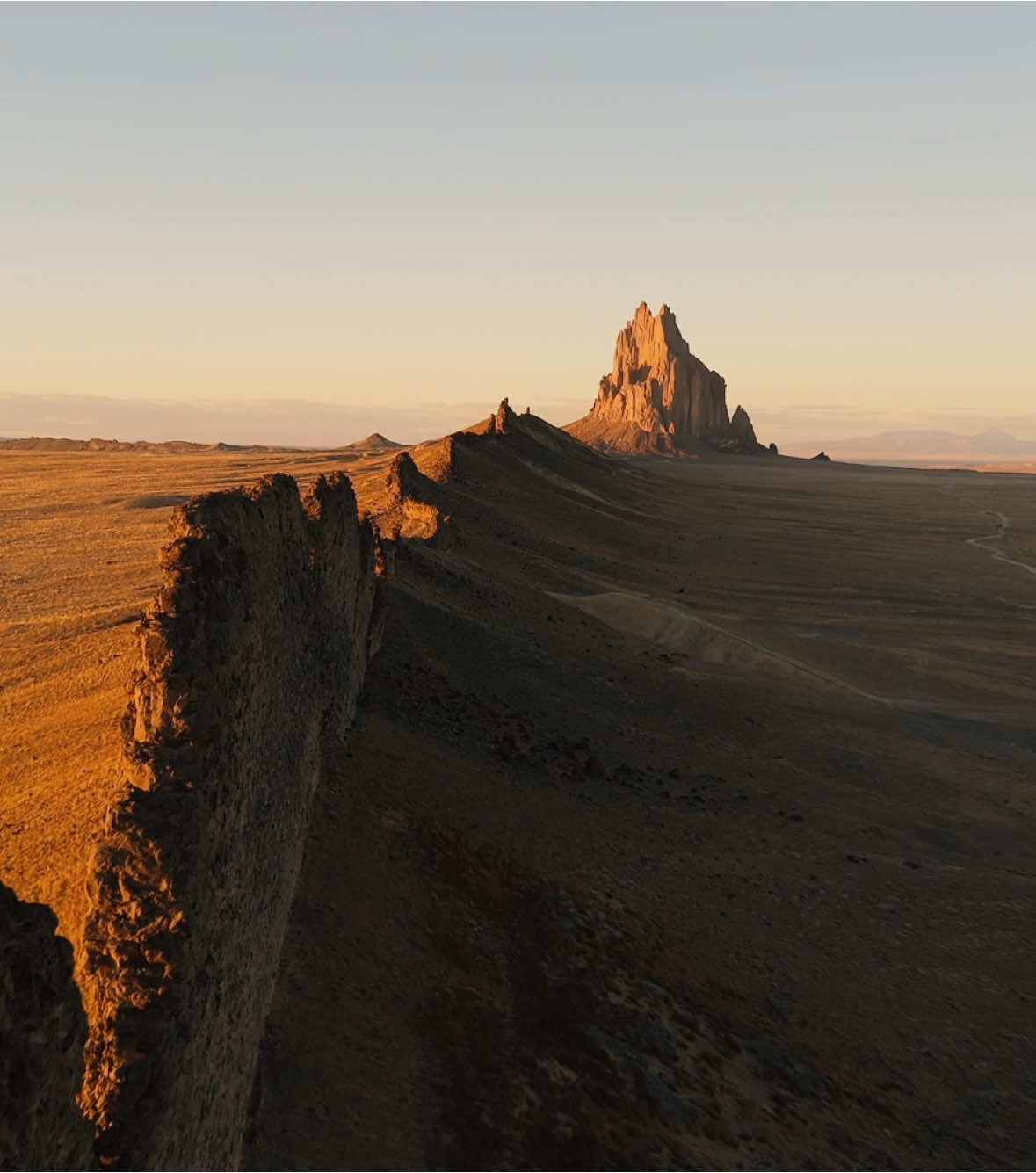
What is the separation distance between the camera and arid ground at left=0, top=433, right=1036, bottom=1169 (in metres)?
9.78

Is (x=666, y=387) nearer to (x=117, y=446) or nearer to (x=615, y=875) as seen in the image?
(x=117, y=446)

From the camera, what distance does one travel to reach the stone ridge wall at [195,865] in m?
6.52

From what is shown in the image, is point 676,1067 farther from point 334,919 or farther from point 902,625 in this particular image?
point 902,625

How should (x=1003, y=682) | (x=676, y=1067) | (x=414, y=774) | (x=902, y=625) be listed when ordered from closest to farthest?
(x=676, y=1067)
(x=414, y=774)
(x=1003, y=682)
(x=902, y=625)

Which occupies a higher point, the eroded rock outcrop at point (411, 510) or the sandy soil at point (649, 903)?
the eroded rock outcrop at point (411, 510)

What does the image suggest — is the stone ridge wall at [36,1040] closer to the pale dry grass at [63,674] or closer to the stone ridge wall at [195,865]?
the stone ridge wall at [195,865]

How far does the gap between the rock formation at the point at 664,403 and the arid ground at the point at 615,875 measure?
14984cm

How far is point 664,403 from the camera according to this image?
185375 mm

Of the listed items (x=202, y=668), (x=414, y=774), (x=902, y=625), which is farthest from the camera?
(x=902, y=625)

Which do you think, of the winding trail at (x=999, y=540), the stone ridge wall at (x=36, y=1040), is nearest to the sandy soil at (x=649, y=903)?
the stone ridge wall at (x=36, y=1040)

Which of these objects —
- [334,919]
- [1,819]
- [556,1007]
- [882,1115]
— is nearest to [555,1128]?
→ [556,1007]

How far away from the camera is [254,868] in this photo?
28.6 feet

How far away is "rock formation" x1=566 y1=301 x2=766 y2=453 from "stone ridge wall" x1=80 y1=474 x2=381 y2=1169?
172243 millimetres

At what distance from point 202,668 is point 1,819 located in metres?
6.40
